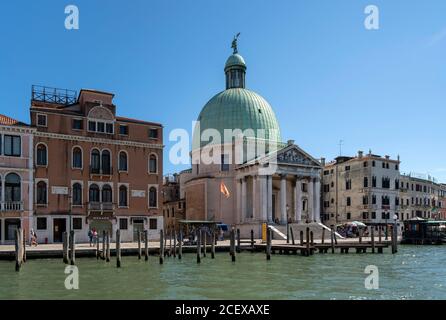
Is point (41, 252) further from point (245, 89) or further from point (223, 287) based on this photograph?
point (245, 89)

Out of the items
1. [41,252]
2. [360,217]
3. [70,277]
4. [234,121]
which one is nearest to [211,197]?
[234,121]

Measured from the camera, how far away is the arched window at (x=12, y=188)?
122 ft

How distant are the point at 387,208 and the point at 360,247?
31.0 meters

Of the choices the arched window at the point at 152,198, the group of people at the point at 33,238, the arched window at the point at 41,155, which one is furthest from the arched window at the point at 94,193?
the group of people at the point at 33,238

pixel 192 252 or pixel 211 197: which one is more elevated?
pixel 211 197

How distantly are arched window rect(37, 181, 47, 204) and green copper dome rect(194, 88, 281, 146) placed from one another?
23397mm

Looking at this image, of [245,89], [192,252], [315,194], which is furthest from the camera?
[245,89]

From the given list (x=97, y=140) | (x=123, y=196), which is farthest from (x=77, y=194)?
(x=97, y=140)

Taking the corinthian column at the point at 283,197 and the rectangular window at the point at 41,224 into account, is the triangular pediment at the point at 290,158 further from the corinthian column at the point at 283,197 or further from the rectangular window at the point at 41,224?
the rectangular window at the point at 41,224

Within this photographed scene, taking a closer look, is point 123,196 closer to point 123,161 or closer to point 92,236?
point 123,161

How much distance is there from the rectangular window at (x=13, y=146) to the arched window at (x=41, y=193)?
2669 mm

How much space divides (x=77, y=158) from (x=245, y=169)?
19.0 metres

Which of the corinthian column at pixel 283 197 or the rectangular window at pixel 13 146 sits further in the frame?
the corinthian column at pixel 283 197
